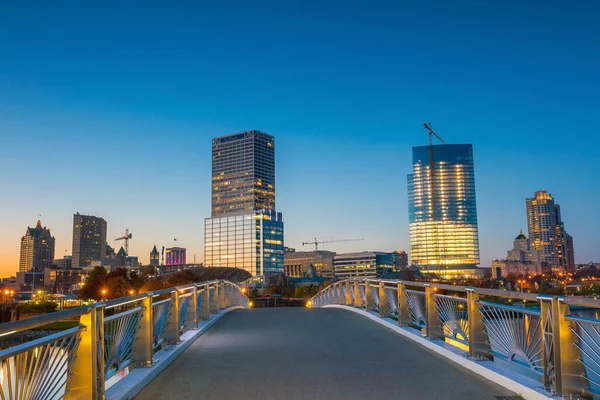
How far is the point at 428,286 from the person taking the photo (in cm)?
964

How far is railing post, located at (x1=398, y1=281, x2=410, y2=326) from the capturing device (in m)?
11.8

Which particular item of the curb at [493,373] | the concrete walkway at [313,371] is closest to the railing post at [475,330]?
the curb at [493,373]

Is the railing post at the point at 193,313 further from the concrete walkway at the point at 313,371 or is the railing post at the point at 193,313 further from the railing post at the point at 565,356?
the railing post at the point at 565,356

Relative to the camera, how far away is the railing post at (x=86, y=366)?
4.96m

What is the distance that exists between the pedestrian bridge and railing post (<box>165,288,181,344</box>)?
2 cm

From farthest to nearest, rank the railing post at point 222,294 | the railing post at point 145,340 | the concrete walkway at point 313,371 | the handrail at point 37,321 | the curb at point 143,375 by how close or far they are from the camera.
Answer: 1. the railing post at point 222,294
2. the railing post at point 145,340
3. the concrete walkway at point 313,371
4. the curb at point 143,375
5. the handrail at point 37,321

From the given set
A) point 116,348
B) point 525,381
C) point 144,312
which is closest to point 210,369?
point 144,312

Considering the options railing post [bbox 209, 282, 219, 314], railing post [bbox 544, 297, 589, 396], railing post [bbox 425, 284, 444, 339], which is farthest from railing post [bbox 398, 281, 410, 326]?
railing post [bbox 209, 282, 219, 314]

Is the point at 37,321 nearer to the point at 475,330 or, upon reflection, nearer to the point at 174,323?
the point at 174,323

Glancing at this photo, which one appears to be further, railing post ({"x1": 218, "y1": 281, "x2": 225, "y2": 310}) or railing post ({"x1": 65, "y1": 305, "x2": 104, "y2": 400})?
railing post ({"x1": 218, "y1": 281, "x2": 225, "y2": 310})

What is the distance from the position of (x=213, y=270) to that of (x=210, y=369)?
123398 millimetres

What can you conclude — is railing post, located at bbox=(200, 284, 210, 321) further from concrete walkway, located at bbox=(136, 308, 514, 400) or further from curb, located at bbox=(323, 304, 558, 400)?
curb, located at bbox=(323, 304, 558, 400)

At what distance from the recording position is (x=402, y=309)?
468 inches

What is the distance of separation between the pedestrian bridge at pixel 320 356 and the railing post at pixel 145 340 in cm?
1
